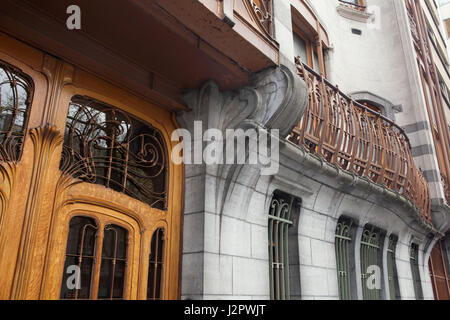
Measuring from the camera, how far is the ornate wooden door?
122 inches

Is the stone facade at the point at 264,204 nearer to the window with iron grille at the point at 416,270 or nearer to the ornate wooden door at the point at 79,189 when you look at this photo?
the ornate wooden door at the point at 79,189

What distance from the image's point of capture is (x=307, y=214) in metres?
5.32

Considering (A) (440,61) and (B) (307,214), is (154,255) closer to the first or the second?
(B) (307,214)

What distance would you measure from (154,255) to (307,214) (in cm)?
227

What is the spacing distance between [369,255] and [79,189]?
5.25 m

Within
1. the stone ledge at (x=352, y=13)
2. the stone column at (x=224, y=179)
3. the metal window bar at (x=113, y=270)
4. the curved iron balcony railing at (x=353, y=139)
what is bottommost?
the metal window bar at (x=113, y=270)

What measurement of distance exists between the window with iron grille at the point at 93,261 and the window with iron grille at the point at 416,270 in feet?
22.7

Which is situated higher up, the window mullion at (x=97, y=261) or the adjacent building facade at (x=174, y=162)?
the adjacent building facade at (x=174, y=162)

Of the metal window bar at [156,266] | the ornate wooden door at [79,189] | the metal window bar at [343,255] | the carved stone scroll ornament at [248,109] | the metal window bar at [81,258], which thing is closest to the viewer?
the ornate wooden door at [79,189]

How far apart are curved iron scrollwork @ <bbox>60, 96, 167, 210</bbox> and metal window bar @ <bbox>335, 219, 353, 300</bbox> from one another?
306 centimetres

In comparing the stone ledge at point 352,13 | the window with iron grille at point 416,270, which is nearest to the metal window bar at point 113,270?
the window with iron grille at point 416,270

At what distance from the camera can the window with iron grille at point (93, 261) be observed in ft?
10.9
